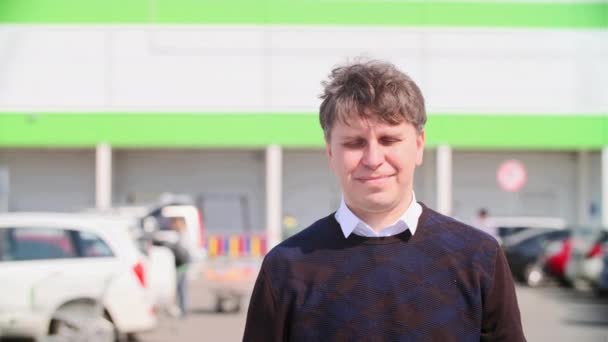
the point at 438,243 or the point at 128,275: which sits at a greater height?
the point at 438,243

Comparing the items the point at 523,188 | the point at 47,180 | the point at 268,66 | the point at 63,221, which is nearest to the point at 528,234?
the point at 268,66

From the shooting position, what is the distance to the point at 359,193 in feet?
9.32

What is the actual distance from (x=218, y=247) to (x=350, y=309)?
28333 mm

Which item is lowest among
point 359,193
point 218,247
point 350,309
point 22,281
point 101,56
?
point 218,247

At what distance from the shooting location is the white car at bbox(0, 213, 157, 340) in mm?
11047

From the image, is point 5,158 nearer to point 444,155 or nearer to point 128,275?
point 444,155

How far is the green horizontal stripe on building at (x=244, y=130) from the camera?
110 ft

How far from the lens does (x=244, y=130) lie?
33969 millimetres

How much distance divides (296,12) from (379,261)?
3137 centimetres

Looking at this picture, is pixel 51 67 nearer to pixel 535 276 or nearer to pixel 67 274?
pixel 535 276

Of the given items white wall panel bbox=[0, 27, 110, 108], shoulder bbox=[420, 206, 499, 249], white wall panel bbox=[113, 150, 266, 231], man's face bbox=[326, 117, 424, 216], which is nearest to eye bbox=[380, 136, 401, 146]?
man's face bbox=[326, 117, 424, 216]

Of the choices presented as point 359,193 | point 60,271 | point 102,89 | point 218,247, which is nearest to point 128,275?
point 60,271

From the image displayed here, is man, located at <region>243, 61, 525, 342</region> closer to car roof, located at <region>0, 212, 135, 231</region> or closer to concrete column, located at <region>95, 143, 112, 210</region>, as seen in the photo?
car roof, located at <region>0, 212, 135, 231</region>

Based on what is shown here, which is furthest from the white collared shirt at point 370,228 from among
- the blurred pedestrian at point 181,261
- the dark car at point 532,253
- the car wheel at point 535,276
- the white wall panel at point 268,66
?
the white wall panel at point 268,66
